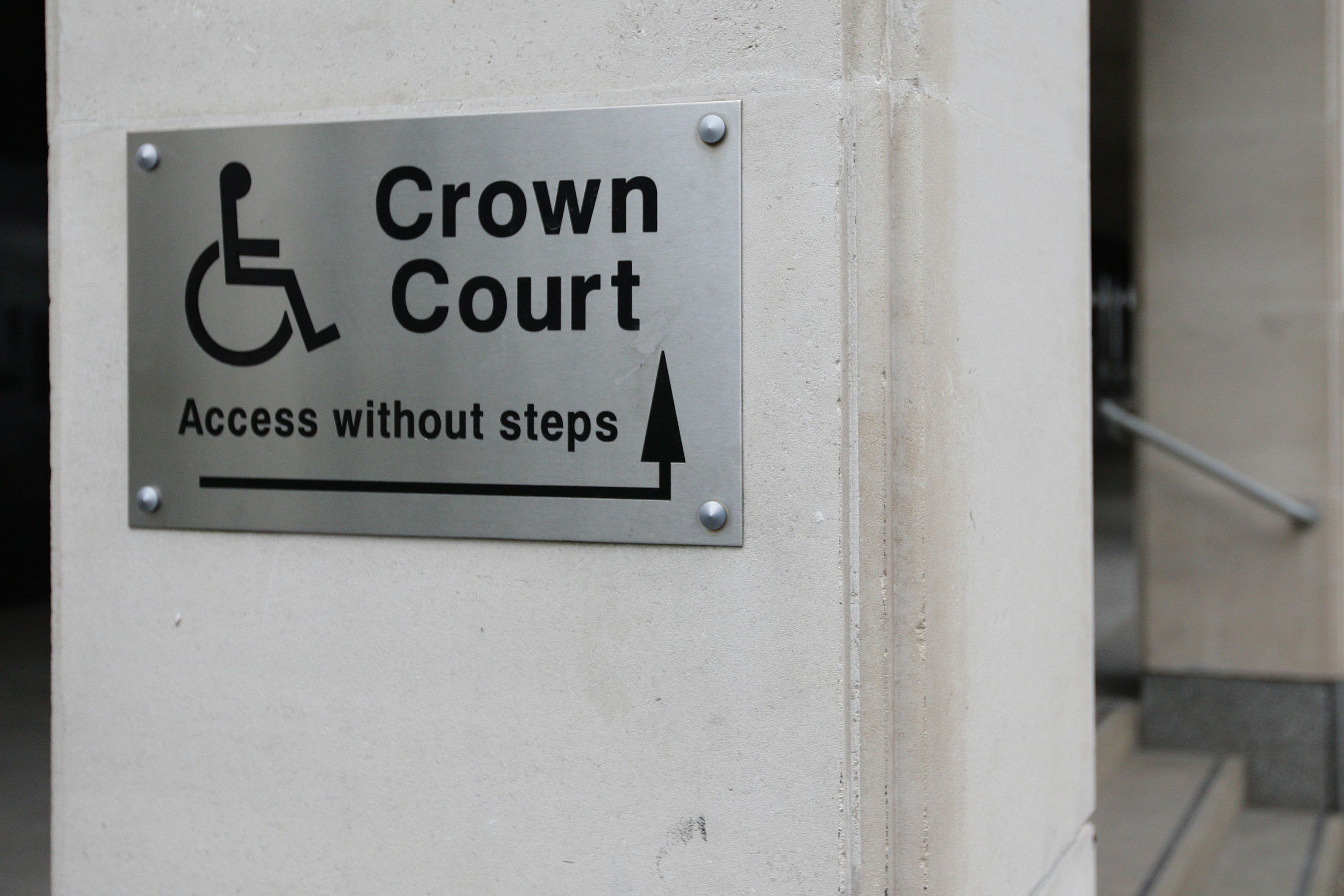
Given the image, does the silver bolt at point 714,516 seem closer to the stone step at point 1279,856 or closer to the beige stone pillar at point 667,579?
the beige stone pillar at point 667,579

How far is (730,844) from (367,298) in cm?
86

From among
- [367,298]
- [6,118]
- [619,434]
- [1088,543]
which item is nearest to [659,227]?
[619,434]

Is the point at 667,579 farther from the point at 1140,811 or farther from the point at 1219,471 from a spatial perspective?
the point at 1219,471

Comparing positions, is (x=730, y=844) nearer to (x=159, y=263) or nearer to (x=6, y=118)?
(x=159, y=263)

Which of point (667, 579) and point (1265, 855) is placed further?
point (1265, 855)

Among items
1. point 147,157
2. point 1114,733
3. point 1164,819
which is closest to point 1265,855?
point 1164,819

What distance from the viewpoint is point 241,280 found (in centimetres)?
192

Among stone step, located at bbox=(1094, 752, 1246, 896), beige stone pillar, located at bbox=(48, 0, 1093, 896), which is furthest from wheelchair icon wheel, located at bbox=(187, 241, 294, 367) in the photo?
stone step, located at bbox=(1094, 752, 1246, 896)

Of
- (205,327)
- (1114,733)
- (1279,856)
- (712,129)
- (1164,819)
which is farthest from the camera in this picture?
(1114,733)

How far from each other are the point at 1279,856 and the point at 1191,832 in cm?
53

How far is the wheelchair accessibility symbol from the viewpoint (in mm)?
1892

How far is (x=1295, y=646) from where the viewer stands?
16.8 ft

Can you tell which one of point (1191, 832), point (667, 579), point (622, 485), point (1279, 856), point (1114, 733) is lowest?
point (1279, 856)

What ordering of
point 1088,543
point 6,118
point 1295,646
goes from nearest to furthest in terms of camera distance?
1. point 1088,543
2. point 1295,646
3. point 6,118
